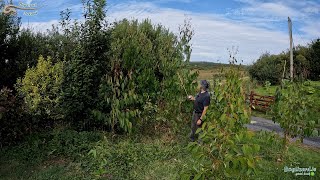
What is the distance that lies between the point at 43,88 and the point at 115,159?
3367 millimetres

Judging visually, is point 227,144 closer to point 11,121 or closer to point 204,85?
point 204,85

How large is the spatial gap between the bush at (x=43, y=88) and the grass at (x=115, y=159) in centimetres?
95

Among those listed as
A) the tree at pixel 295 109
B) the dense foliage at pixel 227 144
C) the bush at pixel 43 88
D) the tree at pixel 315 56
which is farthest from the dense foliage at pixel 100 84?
the tree at pixel 315 56

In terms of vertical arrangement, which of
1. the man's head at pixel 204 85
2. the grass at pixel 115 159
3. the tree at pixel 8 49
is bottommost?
the grass at pixel 115 159

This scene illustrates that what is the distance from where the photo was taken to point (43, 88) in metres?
9.05

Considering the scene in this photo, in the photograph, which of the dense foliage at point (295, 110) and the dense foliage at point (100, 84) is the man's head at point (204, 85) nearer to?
the dense foliage at point (100, 84)

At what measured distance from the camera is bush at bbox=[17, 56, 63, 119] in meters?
8.95

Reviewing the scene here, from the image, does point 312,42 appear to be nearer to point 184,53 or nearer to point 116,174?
point 184,53

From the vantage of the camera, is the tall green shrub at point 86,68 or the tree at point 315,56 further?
the tree at point 315,56

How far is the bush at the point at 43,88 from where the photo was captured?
8.95 meters

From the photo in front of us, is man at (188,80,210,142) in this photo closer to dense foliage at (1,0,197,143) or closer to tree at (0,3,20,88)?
dense foliage at (1,0,197,143)

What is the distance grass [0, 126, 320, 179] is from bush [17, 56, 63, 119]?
3.10 feet

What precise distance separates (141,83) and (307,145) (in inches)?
223

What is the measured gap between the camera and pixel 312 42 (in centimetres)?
3306
